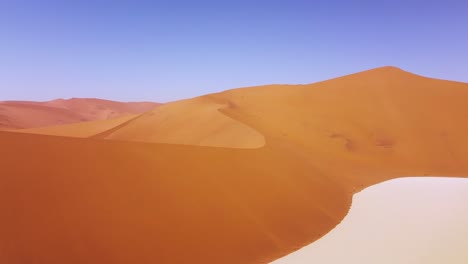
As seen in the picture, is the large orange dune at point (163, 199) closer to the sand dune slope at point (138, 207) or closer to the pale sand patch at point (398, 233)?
the sand dune slope at point (138, 207)

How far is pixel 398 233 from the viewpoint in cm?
835

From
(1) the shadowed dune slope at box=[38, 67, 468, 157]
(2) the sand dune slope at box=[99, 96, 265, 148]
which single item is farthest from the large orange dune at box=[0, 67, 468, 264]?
(1) the shadowed dune slope at box=[38, 67, 468, 157]

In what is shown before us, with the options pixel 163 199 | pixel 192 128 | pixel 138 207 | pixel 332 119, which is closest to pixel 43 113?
pixel 192 128

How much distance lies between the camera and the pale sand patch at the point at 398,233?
690cm

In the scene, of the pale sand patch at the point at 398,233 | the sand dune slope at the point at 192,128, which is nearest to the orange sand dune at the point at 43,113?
the sand dune slope at the point at 192,128

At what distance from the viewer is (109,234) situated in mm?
5652

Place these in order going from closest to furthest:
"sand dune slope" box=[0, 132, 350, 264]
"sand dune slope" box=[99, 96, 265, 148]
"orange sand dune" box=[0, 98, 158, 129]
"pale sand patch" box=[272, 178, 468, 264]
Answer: "sand dune slope" box=[0, 132, 350, 264]
"pale sand patch" box=[272, 178, 468, 264]
"sand dune slope" box=[99, 96, 265, 148]
"orange sand dune" box=[0, 98, 158, 129]

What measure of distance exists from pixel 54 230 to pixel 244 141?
1080 cm

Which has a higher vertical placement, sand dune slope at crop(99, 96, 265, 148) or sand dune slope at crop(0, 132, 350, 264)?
Result: sand dune slope at crop(99, 96, 265, 148)

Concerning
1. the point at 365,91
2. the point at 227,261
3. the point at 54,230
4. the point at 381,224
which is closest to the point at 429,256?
the point at 381,224

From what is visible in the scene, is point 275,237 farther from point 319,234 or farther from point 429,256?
point 429,256

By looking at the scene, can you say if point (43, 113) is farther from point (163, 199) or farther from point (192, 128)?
point (163, 199)

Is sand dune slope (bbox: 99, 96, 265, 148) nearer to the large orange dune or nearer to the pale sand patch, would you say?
the large orange dune

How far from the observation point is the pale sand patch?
272 inches
